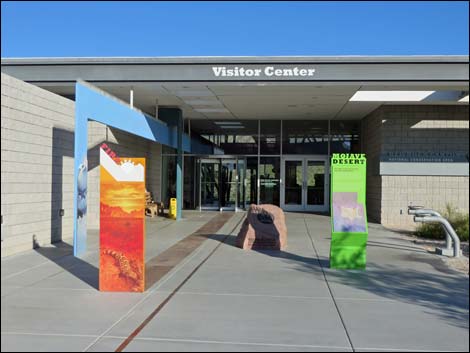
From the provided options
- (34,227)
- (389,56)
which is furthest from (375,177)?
(34,227)

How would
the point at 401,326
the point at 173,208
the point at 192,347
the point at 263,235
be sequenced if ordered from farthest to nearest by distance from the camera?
the point at 173,208, the point at 263,235, the point at 401,326, the point at 192,347

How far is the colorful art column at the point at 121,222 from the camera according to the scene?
6.41 metres

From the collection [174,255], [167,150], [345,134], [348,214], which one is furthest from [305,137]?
[348,214]

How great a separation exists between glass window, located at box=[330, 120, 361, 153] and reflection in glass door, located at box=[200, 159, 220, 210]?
535 centimetres

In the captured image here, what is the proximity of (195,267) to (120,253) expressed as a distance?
7.01 feet

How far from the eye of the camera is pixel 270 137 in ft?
71.6

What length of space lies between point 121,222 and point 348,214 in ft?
13.4

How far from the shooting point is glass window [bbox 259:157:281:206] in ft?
72.1

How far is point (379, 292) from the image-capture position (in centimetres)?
672

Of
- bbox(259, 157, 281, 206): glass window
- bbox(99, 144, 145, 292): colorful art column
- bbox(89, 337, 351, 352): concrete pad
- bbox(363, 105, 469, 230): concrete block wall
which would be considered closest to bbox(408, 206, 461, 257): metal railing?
bbox(363, 105, 469, 230): concrete block wall

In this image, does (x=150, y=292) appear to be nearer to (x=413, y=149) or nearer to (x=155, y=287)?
(x=155, y=287)

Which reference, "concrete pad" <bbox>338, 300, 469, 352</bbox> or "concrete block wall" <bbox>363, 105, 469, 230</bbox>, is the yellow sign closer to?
"concrete block wall" <bbox>363, 105, 469, 230</bbox>

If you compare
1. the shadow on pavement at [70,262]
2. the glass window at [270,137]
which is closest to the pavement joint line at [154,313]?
the shadow on pavement at [70,262]

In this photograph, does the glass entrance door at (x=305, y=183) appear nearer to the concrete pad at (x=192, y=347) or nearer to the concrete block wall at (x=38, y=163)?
the concrete block wall at (x=38, y=163)
